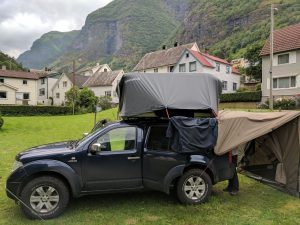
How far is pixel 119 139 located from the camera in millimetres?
7211

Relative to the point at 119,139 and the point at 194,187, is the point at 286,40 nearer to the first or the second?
the point at 194,187

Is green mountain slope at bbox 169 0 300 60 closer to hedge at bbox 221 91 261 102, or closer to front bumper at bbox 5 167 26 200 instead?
hedge at bbox 221 91 261 102

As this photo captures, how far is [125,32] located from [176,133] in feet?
580

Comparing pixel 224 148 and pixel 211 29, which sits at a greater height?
pixel 211 29

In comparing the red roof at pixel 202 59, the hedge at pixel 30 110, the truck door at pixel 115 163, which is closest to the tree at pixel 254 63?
the red roof at pixel 202 59

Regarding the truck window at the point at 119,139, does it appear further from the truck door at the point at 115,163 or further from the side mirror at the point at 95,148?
the side mirror at the point at 95,148

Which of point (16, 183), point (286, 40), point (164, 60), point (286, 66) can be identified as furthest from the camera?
point (164, 60)

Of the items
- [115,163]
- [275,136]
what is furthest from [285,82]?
[115,163]

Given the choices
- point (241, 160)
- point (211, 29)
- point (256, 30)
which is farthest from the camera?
point (211, 29)

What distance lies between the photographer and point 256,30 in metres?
91.9

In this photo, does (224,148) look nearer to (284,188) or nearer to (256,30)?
(284,188)

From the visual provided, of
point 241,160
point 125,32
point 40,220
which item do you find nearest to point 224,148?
point 241,160

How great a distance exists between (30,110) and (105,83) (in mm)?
26036

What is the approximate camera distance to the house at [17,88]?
159 ft
